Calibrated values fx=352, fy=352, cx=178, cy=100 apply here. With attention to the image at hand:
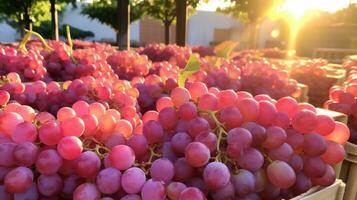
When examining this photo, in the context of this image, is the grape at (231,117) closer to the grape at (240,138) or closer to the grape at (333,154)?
the grape at (240,138)

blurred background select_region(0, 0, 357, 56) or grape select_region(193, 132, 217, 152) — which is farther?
blurred background select_region(0, 0, 357, 56)

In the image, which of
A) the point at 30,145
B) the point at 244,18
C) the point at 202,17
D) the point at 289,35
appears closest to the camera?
the point at 30,145

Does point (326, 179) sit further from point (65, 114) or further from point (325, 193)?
point (65, 114)

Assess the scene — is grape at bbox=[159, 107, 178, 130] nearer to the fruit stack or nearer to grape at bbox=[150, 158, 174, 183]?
the fruit stack

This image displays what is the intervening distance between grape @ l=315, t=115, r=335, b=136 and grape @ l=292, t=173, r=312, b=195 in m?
0.12

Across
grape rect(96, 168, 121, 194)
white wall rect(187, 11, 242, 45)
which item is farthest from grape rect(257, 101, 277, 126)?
white wall rect(187, 11, 242, 45)

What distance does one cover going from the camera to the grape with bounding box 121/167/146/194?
610mm

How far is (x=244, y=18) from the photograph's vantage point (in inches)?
606

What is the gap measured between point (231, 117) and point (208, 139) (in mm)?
80

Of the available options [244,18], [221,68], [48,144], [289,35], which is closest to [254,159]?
[48,144]

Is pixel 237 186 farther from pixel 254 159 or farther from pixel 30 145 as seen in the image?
pixel 30 145

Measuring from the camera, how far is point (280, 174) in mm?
670

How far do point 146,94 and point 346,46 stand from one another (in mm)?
16846

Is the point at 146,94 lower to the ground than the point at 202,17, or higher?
lower
